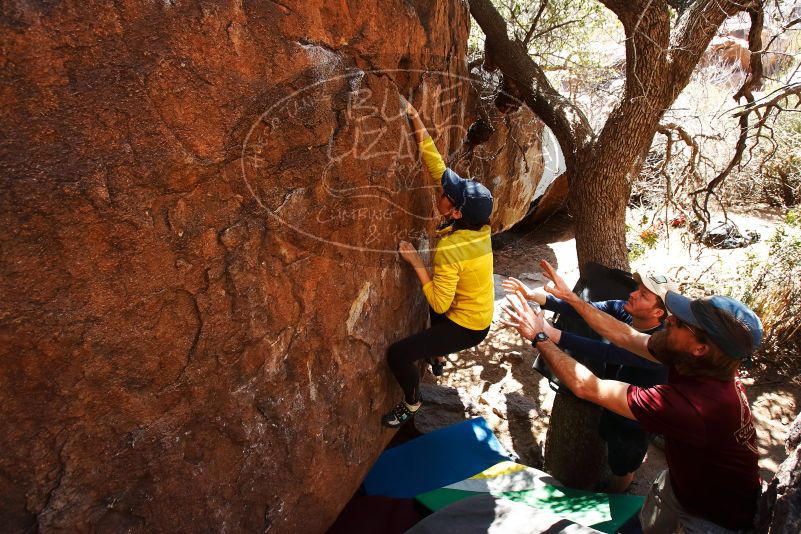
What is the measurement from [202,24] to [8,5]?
548 mm

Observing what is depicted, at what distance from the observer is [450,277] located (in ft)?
8.55

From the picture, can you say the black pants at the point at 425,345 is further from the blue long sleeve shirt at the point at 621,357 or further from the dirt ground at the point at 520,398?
the dirt ground at the point at 520,398

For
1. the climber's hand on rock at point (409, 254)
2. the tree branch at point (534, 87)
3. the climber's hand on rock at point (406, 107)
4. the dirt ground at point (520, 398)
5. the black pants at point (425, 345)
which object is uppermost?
the tree branch at point (534, 87)

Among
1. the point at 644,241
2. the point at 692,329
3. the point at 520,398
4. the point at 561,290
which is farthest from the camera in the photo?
the point at 644,241

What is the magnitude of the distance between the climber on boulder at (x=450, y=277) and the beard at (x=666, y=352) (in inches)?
35.2

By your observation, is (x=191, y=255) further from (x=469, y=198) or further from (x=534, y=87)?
(x=534, y=87)

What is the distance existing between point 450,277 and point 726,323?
1.22 metres

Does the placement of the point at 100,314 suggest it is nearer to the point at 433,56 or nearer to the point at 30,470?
Answer: the point at 30,470

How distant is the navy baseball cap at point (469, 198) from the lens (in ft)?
8.32

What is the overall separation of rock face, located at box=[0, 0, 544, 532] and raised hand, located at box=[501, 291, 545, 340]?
0.73m

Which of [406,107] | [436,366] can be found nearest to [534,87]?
[406,107]

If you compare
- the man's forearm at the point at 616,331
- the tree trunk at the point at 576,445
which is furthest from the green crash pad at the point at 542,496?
the man's forearm at the point at 616,331

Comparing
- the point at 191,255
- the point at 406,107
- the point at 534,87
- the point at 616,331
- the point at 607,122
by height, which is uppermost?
the point at 534,87

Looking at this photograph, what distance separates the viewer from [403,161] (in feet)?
9.34
